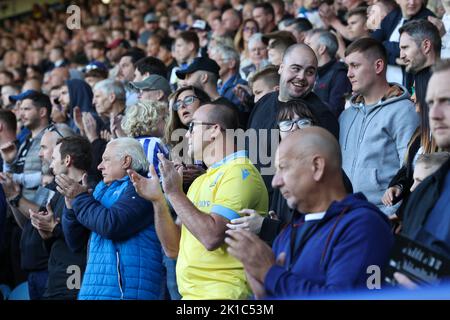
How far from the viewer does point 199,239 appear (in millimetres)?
4699

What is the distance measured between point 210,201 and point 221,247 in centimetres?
27

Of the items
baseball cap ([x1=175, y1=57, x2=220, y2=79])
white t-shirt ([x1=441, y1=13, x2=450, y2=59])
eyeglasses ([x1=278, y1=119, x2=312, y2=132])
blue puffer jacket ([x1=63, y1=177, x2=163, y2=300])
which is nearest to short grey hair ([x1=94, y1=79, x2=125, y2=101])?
baseball cap ([x1=175, y1=57, x2=220, y2=79])

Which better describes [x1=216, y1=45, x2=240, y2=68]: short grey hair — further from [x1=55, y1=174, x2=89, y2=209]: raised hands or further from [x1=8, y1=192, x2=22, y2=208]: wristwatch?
[x1=55, y1=174, x2=89, y2=209]: raised hands

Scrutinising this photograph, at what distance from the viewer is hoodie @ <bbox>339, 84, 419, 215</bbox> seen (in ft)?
19.0

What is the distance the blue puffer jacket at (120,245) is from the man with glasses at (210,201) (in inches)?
14.5

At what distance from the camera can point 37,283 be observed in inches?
276

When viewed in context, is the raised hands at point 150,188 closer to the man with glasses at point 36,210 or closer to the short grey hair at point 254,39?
the man with glasses at point 36,210

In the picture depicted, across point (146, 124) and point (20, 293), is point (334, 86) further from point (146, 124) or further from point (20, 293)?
point (20, 293)

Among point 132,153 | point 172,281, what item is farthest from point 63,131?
point 132,153

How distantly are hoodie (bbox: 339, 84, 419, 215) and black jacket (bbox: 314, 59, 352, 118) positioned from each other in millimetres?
1420

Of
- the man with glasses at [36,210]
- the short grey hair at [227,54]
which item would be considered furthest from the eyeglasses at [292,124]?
the short grey hair at [227,54]
